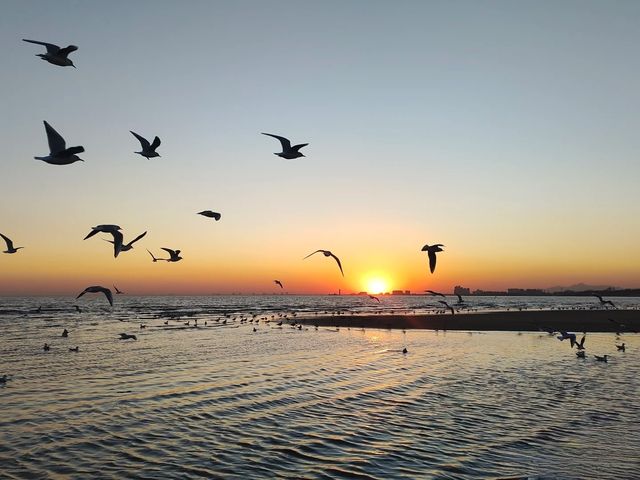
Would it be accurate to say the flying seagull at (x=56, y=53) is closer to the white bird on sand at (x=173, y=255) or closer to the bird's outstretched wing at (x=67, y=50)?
the bird's outstretched wing at (x=67, y=50)

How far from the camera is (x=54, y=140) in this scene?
12.3m

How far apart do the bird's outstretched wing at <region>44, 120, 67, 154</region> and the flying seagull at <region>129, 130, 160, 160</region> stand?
2526 mm

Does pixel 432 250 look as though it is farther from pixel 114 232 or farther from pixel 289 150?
pixel 114 232

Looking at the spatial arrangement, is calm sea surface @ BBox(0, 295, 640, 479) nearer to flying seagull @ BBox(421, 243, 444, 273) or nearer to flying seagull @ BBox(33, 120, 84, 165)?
flying seagull @ BBox(421, 243, 444, 273)

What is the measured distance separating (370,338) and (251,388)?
23.4 metres

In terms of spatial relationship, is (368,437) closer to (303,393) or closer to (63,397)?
(303,393)

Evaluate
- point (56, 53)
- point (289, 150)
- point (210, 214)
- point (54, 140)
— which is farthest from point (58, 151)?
point (289, 150)

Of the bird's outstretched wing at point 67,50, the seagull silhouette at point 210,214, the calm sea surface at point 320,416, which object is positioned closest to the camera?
the calm sea surface at point 320,416

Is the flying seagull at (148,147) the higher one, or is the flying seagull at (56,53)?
the flying seagull at (56,53)

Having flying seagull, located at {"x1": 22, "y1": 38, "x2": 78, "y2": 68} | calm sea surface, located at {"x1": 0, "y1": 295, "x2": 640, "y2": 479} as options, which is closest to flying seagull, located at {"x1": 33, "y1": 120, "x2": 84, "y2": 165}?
flying seagull, located at {"x1": 22, "y1": 38, "x2": 78, "y2": 68}

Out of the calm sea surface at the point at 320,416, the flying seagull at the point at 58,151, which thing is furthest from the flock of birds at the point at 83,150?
the calm sea surface at the point at 320,416

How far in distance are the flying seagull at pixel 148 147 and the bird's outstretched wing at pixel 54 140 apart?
2.53 m

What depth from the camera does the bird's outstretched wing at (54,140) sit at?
482 inches

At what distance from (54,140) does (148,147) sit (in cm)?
296
